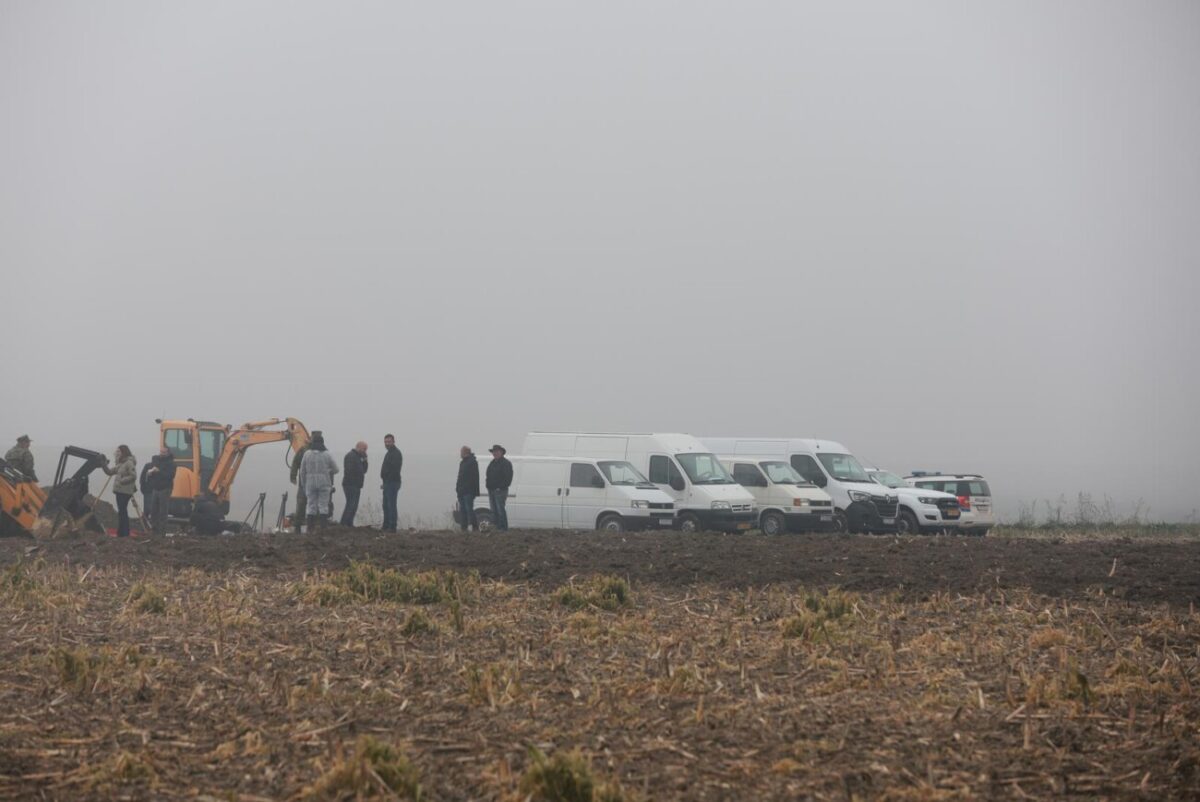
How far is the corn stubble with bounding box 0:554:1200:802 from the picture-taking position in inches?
264

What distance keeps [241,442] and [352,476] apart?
6.28m

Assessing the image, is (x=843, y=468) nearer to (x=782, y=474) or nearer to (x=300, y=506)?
(x=782, y=474)

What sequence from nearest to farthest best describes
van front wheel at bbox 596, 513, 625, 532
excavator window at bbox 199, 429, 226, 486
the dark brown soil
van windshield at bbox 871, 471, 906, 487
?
the dark brown soil < van front wheel at bbox 596, 513, 625, 532 < excavator window at bbox 199, 429, 226, 486 < van windshield at bbox 871, 471, 906, 487

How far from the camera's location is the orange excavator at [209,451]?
2889 centimetres

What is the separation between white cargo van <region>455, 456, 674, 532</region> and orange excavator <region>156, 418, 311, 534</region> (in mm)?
5450

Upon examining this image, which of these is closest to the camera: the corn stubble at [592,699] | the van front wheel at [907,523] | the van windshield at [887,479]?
the corn stubble at [592,699]

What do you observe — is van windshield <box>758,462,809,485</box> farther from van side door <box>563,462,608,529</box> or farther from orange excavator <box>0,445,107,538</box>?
orange excavator <box>0,445,107,538</box>

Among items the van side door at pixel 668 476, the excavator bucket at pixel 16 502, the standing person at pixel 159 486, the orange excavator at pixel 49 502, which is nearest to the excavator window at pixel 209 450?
the standing person at pixel 159 486

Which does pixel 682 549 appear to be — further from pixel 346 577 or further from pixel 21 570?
pixel 21 570

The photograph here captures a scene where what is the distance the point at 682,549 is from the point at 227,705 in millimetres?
11824

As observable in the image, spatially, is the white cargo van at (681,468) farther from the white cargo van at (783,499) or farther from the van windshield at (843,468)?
the van windshield at (843,468)

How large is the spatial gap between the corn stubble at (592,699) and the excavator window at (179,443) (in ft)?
54.3

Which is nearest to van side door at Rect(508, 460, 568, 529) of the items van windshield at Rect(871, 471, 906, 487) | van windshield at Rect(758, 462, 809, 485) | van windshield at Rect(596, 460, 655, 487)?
van windshield at Rect(596, 460, 655, 487)

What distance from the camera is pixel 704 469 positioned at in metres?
28.6
